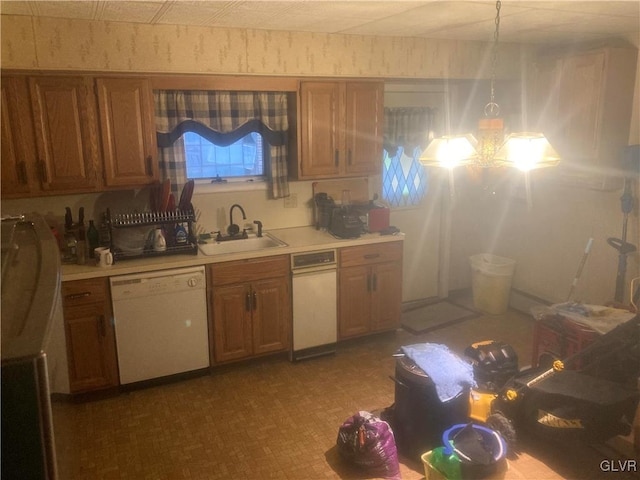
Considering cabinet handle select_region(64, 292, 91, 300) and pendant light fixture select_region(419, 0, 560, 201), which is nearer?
pendant light fixture select_region(419, 0, 560, 201)

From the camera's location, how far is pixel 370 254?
427 cm

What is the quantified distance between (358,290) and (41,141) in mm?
2537

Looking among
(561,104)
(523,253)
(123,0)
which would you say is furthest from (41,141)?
(523,253)

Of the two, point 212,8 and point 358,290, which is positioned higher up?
point 212,8

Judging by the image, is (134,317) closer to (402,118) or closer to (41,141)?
(41,141)

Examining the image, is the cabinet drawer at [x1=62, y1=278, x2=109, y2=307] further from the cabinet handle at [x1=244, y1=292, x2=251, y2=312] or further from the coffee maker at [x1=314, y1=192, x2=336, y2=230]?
the coffee maker at [x1=314, y1=192, x2=336, y2=230]

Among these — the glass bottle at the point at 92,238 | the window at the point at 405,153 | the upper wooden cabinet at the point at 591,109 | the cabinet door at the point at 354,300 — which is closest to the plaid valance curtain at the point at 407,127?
the window at the point at 405,153

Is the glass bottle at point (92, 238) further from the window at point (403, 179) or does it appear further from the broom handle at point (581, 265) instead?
the broom handle at point (581, 265)

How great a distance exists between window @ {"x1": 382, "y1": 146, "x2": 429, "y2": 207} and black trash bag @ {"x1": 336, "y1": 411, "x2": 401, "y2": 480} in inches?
103

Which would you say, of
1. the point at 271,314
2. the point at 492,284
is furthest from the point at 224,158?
the point at 492,284

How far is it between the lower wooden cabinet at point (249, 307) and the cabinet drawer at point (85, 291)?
710mm

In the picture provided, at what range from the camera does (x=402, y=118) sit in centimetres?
492

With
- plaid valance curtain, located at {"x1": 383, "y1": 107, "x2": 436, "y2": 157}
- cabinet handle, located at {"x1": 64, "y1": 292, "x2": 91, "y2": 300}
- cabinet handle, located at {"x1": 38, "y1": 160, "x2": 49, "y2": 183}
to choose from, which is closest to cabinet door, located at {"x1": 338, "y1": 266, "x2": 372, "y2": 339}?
plaid valance curtain, located at {"x1": 383, "y1": 107, "x2": 436, "y2": 157}

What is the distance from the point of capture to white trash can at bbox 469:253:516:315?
16.5 feet
